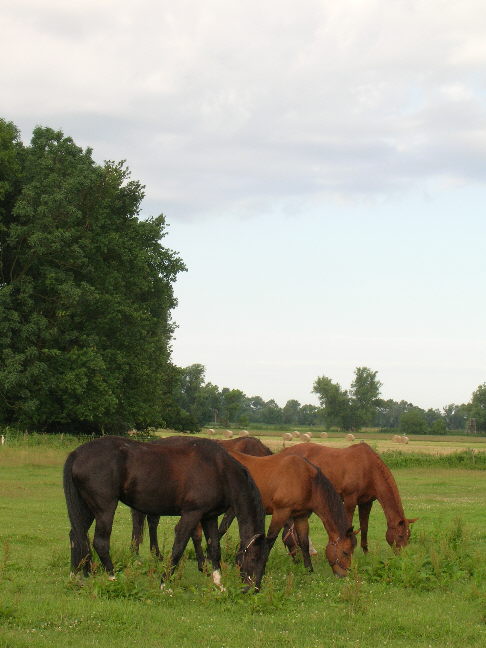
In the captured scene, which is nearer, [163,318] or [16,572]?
[16,572]

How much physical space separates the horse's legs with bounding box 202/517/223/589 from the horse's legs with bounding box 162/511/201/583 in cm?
31

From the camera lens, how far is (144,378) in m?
45.8

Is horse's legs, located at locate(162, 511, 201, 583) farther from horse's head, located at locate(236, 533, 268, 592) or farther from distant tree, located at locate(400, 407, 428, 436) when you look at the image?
distant tree, located at locate(400, 407, 428, 436)

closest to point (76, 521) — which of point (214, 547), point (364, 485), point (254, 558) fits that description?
point (214, 547)

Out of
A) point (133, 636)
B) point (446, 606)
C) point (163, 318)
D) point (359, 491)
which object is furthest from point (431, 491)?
point (163, 318)

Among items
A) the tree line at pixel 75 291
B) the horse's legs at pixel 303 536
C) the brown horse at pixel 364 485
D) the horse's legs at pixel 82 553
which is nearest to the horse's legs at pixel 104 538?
the horse's legs at pixel 82 553

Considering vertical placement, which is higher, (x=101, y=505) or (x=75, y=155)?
(x=75, y=155)

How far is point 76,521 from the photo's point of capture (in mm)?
10203

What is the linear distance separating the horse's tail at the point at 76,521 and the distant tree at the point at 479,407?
5268 inches

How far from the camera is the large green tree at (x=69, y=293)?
39656 millimetres

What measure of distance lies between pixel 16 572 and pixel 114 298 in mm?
32635

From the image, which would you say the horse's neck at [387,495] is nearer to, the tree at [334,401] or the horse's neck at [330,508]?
the horse's neck at [330,508]

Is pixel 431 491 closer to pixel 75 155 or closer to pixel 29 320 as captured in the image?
pixel 29 320

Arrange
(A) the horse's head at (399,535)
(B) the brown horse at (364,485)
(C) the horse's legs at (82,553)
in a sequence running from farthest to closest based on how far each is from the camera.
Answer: (B) the brown horse at (364,485) → (A) the horse's head at (399,535) → (C) the horse's legs at (82,553)
